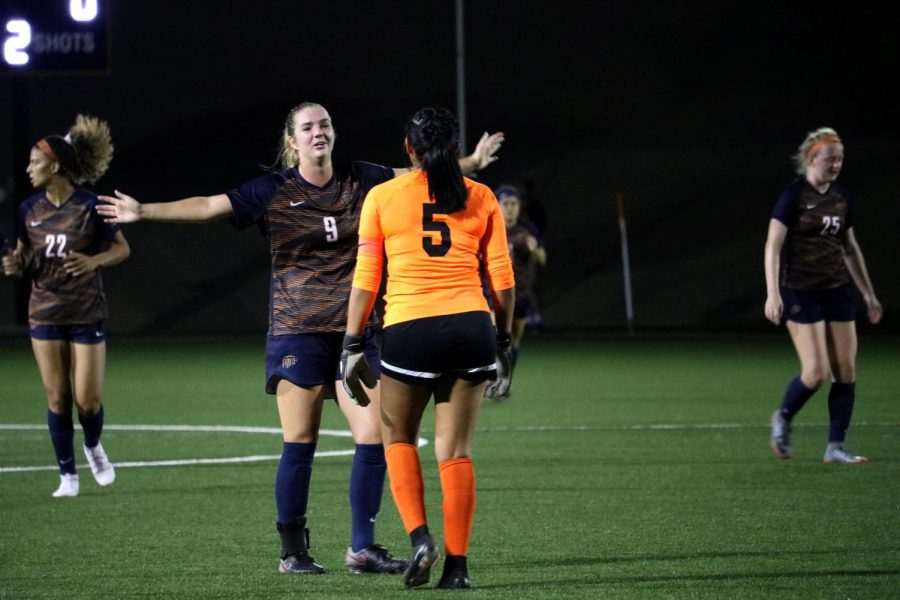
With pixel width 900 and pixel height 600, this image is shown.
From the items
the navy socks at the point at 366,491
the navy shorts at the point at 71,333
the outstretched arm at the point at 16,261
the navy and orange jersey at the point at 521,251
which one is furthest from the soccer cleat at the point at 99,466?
the navy and orange jersey at the point at 521,251

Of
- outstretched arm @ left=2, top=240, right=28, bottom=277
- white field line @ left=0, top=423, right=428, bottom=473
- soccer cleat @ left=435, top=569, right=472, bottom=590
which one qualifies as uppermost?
outstretched arm @ left=2, top=240, right=28, bottom=277

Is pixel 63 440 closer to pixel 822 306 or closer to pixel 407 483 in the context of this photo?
pixel 407 483

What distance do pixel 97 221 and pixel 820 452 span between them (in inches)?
202

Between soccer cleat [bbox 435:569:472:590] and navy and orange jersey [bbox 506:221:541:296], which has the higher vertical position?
navy and orange jersey [bbox 506:221:541:296]

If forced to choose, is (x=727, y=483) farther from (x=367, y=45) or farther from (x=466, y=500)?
(x=367, y=45)

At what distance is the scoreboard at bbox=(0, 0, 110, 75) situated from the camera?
19.8 m

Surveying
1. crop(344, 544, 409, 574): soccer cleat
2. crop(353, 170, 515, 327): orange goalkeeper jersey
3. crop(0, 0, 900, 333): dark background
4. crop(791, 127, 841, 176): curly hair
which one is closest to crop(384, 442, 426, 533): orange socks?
crop(344, 544, 409, 574): soccer cleat

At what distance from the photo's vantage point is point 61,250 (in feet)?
31.7

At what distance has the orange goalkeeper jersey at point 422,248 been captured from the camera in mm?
6449

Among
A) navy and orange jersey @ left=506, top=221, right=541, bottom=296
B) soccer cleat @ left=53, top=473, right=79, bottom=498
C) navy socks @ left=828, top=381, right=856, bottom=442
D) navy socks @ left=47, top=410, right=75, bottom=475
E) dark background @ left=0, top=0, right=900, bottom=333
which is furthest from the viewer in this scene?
dark background @ left=0, top=0, right=900, bottom=333

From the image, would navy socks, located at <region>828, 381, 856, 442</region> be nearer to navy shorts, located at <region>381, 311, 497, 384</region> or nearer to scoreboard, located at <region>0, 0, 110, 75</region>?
navy shorts, located at <region>381, 311, 497, 384</region>

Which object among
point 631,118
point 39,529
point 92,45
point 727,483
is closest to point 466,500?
point 39,529

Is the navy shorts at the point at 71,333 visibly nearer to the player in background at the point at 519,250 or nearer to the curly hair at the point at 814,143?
the curly hair at the point at 814,143

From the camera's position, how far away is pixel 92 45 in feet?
65.0
